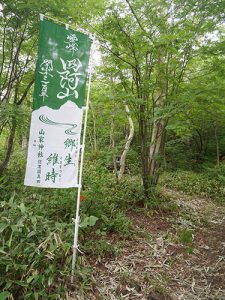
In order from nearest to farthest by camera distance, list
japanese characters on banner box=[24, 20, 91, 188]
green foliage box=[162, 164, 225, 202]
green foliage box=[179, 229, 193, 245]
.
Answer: japanese characters on banner box=[24, 20, 91, 188]
green foliage box=[179, 229, 193, 245]
green foliage box=[162, 164, 225, 202]

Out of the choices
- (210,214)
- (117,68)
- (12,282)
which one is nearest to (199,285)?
(12,282)

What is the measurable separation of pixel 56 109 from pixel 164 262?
285 centimetres

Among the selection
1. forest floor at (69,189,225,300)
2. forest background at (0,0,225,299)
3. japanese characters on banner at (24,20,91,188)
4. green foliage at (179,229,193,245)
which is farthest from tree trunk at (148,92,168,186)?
japanese characters on banner at (24,20,91,188)

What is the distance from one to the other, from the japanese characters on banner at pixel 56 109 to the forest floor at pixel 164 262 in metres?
1.44

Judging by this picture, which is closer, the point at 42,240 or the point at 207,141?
the point at 42,240

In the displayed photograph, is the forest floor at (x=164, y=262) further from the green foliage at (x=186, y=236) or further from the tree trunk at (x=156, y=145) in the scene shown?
the tree trunk at (x=156, y=145)

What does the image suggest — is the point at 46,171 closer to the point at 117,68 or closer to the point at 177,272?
the point at 177,272

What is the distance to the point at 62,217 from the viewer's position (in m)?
4.26

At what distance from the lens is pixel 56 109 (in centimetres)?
299

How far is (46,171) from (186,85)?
3.88m

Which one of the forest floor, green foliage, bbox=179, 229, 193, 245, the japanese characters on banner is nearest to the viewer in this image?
the japanese characters on banner

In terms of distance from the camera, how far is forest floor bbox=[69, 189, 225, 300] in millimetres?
3068

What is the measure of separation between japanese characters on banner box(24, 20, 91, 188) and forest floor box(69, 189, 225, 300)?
1437 mm

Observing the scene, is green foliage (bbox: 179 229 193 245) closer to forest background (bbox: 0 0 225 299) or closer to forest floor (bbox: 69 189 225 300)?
forest floor (bbox: 69 189 225 300)
